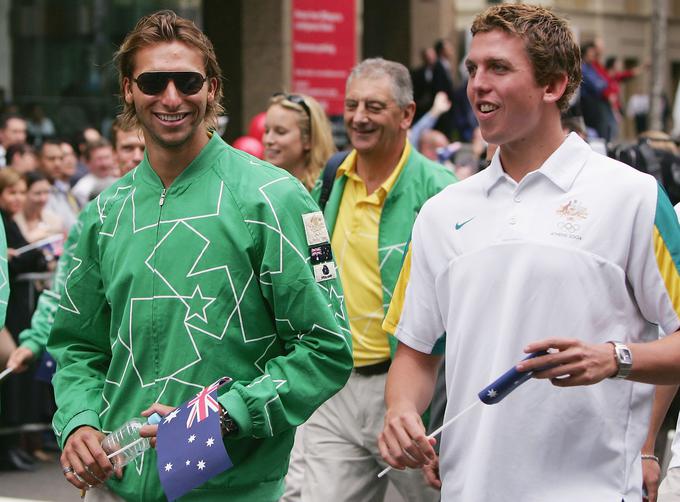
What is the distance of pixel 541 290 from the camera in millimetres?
3787

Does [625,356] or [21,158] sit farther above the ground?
[625,356]

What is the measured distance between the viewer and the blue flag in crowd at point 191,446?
3859 mm

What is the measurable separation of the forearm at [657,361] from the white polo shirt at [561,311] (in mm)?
88

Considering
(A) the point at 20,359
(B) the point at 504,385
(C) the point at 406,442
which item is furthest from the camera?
(A) the point at 20,359

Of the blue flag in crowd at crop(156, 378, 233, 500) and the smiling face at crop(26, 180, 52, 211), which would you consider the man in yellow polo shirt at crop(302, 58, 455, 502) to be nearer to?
the blue flag in crowd at crop(156, 378, 233, 500)

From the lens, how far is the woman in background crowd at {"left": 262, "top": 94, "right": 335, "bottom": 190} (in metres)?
7.79

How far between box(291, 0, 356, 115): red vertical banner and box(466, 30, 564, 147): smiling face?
14506mm

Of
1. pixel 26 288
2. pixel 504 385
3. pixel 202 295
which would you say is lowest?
pixel 26 288

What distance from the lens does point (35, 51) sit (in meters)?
27.1

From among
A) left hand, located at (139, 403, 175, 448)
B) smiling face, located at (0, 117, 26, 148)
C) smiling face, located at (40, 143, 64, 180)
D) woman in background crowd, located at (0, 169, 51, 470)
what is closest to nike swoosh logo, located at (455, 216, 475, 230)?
left hand, located at (139, 403, 175, 448)

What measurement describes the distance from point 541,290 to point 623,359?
308 millimetres

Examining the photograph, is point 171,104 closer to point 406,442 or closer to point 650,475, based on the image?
point 406,442

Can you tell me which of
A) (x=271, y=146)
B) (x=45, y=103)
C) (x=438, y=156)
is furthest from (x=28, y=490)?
(x=45, y=103)

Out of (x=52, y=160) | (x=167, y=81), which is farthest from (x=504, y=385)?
(x=52, y=160)
